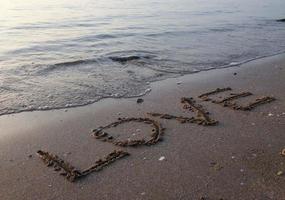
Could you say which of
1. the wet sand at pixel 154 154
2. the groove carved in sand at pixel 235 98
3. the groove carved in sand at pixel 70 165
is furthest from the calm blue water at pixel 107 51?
the groove carved in sand at pixel 70 165

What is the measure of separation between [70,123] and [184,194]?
250 cm

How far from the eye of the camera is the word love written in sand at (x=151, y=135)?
4.37m

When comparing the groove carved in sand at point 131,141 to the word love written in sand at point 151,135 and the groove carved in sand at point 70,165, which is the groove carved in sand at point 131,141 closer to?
the word love written in sand at point 151,135

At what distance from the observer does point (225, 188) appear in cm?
388

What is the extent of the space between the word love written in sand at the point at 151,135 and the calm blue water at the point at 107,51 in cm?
132

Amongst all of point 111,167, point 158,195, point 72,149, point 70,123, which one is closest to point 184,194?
point 158,195

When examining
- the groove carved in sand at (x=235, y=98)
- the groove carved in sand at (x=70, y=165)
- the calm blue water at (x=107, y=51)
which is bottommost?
the calm blue water at (x=107, y=51)

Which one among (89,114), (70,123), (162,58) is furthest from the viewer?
(162,58)

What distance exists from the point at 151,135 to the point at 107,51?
680 cm

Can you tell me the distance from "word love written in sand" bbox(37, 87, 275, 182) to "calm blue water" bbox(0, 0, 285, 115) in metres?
1.32

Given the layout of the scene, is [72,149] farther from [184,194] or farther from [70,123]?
[184,194]

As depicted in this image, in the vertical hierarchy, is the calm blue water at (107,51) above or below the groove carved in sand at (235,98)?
below

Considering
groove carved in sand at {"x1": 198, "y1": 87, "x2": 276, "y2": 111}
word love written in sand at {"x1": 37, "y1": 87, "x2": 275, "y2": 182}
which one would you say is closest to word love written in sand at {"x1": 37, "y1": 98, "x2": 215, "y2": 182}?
word love written in sand at {"x1": 37, "y1": 87, "x2": 275, "y2": 182}

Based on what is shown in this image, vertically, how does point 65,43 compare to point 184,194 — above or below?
below
